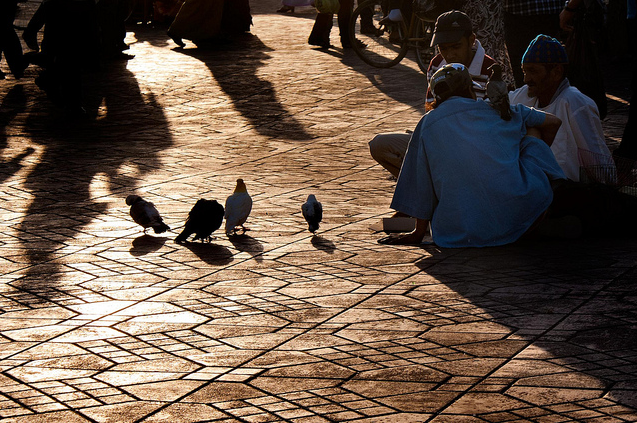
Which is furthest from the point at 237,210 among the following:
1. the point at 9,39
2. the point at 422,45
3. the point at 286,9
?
the point at 286,9

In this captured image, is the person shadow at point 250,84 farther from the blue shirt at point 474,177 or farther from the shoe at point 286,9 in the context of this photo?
the blue shirt at point 474,177

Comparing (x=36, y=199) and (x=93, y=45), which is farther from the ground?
(x=93, y=45)

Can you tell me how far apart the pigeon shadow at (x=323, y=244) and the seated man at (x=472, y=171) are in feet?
1.65

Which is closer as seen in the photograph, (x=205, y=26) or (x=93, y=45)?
(x=93, y=45)

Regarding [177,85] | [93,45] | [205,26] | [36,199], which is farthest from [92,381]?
[205,26]

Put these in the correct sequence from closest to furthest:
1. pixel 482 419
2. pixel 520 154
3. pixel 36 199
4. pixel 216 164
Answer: pixel 482 419, pixel 520 154, pixel 36 199, pixel 216 164

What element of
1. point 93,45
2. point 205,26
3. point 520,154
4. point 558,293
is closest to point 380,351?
point 558,293

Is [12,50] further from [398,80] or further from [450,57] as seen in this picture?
[450,57]

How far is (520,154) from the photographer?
626 cm

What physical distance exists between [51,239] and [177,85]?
7.09 m

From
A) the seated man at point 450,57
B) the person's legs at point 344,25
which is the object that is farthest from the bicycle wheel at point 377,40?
the seated man at point 450,57

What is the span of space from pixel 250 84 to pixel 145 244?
7.04 m

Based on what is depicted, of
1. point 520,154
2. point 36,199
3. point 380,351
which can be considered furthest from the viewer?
point 36,199

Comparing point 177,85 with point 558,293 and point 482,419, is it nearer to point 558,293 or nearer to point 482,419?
point 558,293
